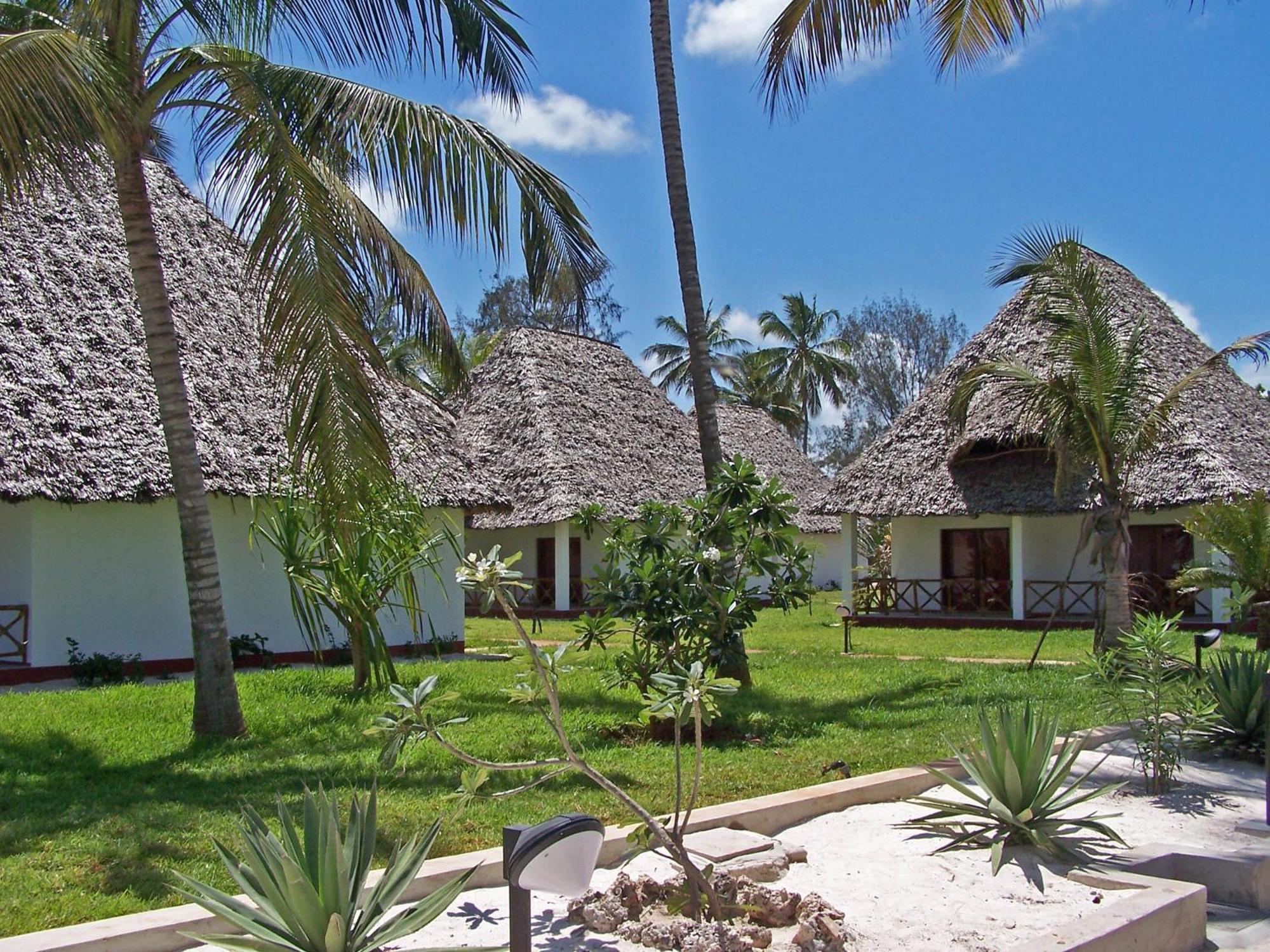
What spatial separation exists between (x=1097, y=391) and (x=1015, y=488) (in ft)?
26.4

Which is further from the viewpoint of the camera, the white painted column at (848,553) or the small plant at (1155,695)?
the white painted column at (848,553)

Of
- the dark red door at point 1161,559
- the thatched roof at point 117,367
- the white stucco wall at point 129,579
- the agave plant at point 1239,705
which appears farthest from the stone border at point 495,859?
the dark red door at point 1161,559

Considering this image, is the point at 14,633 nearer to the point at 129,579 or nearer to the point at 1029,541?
the point at 129,579

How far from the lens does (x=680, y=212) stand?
10594 mm

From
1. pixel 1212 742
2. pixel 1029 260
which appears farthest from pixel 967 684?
pixel 1029 260

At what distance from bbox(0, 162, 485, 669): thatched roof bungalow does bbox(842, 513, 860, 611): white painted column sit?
362 inches

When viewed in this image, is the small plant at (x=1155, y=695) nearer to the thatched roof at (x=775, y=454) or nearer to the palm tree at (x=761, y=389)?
the thatched roof at (x=775, y=454)

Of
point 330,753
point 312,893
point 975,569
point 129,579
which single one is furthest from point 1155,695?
point 975,569

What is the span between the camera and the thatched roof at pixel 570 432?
21922 mm

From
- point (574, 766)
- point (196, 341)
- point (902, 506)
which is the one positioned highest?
point (196, 341)

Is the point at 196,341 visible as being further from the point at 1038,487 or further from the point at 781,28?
the point at 1038,487

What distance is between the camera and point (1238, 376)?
22.3 m

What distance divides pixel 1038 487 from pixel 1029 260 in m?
7.83

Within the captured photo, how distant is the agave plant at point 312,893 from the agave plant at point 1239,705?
5.80m
